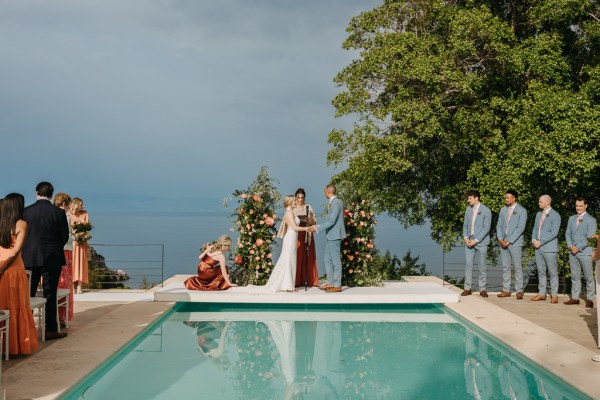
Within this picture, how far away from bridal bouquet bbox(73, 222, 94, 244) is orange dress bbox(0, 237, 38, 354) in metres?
3.56

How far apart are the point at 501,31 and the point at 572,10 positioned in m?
1.77

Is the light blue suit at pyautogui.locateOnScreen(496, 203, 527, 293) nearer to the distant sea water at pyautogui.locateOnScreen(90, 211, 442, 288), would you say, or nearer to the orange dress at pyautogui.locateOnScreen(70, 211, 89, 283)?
the distant sea water at pyautogui.locateOnScreen(90, 211, 442, 288)

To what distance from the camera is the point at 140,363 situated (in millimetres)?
7031

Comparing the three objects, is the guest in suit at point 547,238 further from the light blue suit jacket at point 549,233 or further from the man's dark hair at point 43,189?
the man's dark hair at point 43,189

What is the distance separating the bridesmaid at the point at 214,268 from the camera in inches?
437

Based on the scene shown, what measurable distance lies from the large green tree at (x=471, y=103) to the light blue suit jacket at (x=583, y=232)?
4.06 meters

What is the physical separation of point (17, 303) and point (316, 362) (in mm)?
3493

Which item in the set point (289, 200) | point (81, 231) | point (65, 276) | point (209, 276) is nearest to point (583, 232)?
point (289, 200)

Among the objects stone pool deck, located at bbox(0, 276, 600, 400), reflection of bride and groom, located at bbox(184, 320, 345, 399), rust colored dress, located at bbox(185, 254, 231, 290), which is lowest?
reflection of bride and groom, located at bbox(184, 320, 345, 399)

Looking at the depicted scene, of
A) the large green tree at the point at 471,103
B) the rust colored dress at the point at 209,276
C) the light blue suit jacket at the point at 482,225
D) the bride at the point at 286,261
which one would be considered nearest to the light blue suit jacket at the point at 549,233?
the light blue suit jacket at the point at 482,225

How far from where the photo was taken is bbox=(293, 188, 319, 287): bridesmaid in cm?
1104

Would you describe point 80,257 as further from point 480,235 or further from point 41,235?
point 480,235

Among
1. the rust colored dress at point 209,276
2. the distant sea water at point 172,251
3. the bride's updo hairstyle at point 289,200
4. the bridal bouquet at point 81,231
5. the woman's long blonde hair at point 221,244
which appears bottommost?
the distant sea water at point 172,251

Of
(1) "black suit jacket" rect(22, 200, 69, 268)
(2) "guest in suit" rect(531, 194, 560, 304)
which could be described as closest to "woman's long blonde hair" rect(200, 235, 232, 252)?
(1) "black suit jacket" rect(22, 200, 69, 268)
